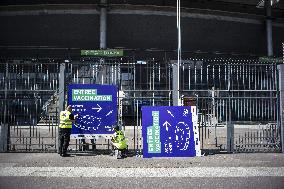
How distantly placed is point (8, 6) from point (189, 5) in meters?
21.2

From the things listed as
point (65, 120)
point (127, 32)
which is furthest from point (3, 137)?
point (127, 32)

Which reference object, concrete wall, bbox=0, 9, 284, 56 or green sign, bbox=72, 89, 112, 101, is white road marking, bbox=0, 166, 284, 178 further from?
concrete wall, bbox=0, 9, 284, 56

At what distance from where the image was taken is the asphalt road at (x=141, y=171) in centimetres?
715

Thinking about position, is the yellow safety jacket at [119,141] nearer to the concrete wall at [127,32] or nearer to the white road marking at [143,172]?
the white road marking at [143,172]

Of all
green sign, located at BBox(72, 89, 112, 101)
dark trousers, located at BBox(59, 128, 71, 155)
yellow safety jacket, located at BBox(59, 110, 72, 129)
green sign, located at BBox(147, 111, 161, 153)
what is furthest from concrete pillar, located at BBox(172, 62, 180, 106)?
dark trousers, located at BBox(59, 128, 71, 155)

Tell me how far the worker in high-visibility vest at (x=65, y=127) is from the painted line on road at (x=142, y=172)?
2339mm

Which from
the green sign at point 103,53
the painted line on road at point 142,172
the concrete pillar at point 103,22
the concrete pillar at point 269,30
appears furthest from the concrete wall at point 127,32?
the painted line on road at point 142,172

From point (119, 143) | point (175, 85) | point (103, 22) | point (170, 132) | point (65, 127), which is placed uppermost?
point (103, 22)

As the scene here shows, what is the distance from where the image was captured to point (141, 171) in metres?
8.62

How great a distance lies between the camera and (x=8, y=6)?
3581 cm

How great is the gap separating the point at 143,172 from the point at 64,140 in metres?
4.06

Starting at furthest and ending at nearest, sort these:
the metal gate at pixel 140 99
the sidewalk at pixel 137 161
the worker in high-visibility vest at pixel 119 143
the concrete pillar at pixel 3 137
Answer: the metal gate at pixel 140 99 < the concrete pillar at pixel 3 137 < the worker in high-visibility vest at pixel 119 143 < the sidewalk at pixel 137 161

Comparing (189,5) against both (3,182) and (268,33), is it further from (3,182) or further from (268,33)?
(3,182)

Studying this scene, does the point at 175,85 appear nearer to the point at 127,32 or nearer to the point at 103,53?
→ the point at 103,53
